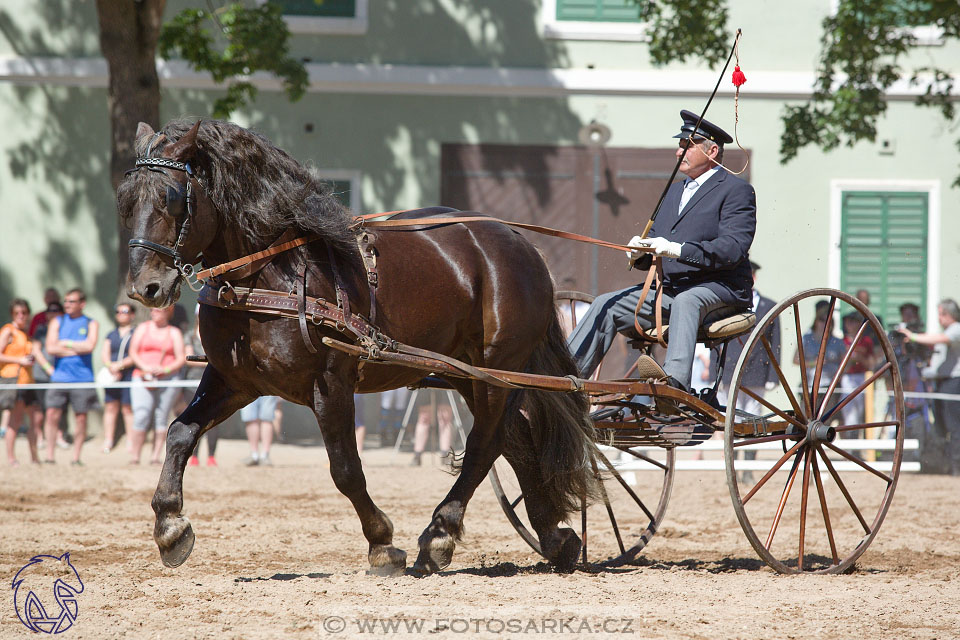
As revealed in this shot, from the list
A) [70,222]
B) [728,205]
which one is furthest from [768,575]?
[70,222]

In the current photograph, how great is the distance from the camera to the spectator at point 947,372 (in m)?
10.0

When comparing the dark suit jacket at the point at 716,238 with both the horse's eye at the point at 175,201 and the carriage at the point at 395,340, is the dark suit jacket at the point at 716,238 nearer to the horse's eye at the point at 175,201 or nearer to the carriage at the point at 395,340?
the carriage at the point at 395,340

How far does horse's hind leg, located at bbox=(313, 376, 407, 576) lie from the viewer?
4.77 metres

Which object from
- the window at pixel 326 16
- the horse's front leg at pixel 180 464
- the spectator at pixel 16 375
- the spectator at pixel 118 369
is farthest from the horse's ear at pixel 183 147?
the window at pixel 326 16

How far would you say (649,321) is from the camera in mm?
5562

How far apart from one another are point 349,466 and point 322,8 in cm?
972

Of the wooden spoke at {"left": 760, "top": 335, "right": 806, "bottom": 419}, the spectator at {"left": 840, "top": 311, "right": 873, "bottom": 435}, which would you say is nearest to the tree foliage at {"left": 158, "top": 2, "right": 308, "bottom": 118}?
the spectator at {"left": 840, "top": 311, "right": 873, "bottom": 435}

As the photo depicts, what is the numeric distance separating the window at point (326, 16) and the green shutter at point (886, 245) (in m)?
6.39

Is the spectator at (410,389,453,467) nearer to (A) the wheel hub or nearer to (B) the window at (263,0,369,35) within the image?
(B) the window at (263,0,369,35)

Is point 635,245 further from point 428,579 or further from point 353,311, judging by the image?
point 428,579

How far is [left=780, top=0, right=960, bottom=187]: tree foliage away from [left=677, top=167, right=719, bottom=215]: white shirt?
5658mm

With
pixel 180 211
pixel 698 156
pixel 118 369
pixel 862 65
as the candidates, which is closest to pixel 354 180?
pixel 118 369

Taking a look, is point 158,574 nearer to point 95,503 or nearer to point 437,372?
point 437,372

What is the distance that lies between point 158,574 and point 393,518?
2398 millimetres
